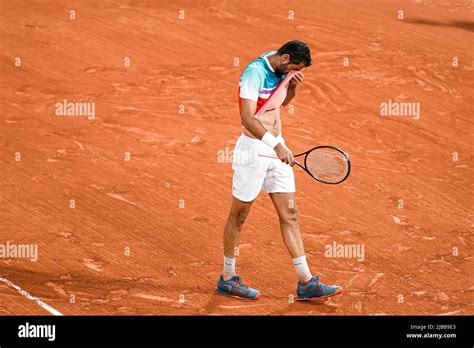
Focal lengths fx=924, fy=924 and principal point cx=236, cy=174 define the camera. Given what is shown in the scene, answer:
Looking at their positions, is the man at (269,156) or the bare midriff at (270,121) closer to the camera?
the man at (269,156)

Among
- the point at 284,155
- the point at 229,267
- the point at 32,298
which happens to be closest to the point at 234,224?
the point at 229,267

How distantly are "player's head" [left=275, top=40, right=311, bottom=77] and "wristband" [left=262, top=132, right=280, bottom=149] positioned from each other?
1.99 feet

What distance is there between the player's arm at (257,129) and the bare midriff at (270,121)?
0.54 feet

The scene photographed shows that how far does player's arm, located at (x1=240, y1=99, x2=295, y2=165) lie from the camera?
24.9 ft

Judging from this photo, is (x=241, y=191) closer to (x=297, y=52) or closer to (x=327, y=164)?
(x=327, y=164)

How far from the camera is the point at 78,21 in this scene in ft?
56.5

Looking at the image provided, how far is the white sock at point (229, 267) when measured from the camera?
8.27 metres

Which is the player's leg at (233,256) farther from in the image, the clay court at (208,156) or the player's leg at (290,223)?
the player's leg at (290,223)

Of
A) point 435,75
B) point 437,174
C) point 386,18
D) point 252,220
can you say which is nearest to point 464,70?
point 435,75

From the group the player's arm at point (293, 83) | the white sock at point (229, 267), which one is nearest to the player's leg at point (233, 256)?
the white sock at point (229, 267)

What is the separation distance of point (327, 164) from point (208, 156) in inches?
146

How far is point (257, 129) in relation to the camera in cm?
766

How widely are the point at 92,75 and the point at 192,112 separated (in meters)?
2.22

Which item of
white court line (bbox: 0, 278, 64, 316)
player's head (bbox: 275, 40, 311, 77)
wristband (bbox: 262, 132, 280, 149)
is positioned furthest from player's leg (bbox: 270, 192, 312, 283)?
white court line (bbox: 0, 278, 64, 316)
